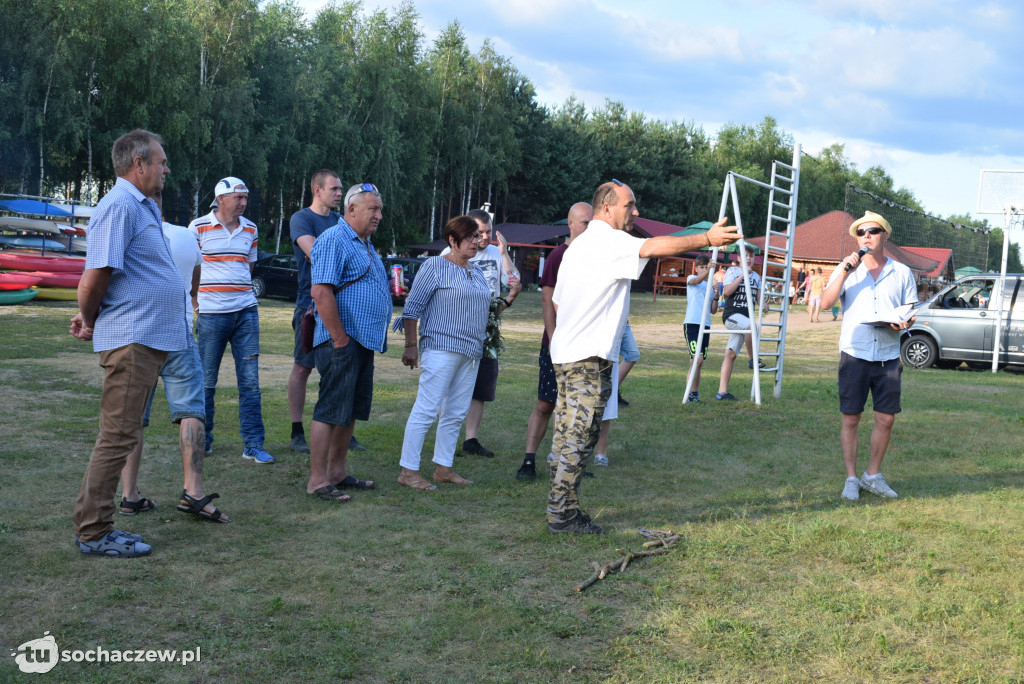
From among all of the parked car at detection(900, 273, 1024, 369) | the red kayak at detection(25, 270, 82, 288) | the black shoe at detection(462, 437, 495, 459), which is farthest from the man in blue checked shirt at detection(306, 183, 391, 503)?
the red kayak at detection(25, 270, 82, 288)

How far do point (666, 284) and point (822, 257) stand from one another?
941 cm

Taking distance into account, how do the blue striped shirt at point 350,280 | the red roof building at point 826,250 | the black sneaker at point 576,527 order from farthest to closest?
the red roof building at point 826,250, the blue striped shirt at point 350,280, the black sneaker at point 576,527

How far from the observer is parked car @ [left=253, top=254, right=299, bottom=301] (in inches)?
982

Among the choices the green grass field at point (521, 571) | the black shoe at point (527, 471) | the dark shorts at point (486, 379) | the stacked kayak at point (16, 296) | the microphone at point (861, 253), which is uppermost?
the microphone at point (861, 253)

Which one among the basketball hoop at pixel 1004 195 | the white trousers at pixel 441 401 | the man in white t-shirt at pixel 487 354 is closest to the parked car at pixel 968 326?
the basketball hoop at pixel 1004 195

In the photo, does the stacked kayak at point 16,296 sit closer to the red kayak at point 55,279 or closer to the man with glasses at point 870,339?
the red kayak at point 55,279

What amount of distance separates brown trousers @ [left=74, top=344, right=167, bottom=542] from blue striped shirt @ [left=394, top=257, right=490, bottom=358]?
1.91 m

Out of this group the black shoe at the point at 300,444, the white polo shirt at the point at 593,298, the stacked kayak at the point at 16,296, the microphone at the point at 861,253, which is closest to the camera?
the white polo shirt at the point at 593,298

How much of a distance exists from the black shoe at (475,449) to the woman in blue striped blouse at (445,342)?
0.84 meters

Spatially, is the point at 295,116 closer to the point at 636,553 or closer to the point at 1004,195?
the point at 1004,195

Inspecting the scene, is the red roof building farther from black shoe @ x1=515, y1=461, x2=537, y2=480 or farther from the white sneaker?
black shoe @ x1=515, y1=461, x2=537, y2=480

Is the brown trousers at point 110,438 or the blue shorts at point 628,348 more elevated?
the blue shorts at point 628,348

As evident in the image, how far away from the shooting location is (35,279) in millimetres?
18562

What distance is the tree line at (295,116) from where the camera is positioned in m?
27.8
